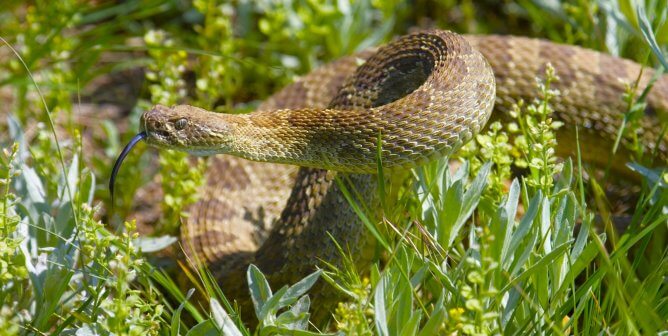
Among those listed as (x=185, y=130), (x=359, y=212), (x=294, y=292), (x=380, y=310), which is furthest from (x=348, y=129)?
(x=380, y=310)

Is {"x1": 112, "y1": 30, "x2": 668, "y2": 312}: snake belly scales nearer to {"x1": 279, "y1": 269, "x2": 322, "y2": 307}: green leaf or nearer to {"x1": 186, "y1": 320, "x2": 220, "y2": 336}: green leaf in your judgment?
{"x1": 279, "y1": 269, "x2": 322, "y2": 307}: green leaf

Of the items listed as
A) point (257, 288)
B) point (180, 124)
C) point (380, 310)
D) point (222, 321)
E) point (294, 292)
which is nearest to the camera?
point (380, 310)

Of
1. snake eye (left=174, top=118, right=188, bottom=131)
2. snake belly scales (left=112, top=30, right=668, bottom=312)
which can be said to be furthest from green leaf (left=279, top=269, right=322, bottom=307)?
snake eye (left=174, top=118, right=188, bottom=131)

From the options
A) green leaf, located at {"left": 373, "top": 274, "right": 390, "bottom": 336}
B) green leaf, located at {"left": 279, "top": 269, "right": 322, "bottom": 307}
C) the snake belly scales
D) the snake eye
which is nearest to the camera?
green leaf, located at {"left": 373, "top": 274, "right": 390, "bottom": 336}

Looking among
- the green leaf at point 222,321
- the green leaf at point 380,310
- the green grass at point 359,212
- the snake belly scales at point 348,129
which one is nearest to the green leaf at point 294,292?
the green grass at point 359,212

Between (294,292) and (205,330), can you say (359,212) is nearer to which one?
(294,292)

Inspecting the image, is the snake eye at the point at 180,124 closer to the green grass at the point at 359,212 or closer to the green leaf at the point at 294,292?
the green grass at the point at 359,212

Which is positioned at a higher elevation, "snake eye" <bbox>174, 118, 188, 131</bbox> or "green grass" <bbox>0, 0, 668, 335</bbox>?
"snake eye" <bbox>174, 118, 188, 131</bbox>
